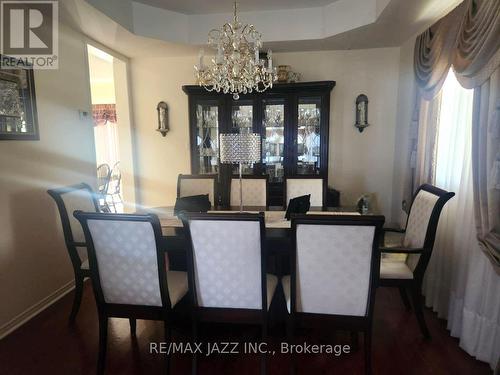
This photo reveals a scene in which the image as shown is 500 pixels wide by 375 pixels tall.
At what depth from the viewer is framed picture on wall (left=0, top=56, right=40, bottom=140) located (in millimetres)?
2078

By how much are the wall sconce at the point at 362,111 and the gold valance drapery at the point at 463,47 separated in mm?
1099

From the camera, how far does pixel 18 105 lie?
7.23ft

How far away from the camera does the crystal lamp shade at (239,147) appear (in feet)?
7.12

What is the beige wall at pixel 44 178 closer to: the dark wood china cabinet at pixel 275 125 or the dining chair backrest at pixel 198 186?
the dining chair backrest at pixel 198 186

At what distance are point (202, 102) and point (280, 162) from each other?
3.94ft

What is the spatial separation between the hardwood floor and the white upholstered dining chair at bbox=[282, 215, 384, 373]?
24 cm

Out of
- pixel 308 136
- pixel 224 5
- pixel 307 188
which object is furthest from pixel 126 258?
pixel 224 5

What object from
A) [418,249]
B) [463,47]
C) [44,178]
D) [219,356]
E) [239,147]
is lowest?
[219,356]

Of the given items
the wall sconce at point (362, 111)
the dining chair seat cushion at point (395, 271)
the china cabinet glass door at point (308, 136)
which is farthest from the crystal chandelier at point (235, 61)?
the wall sconce at point (362, 111)

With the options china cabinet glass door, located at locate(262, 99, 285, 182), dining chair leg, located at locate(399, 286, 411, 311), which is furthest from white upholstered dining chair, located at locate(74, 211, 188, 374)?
china cabinet glass door, located at locate(262, 99, 285, 182)

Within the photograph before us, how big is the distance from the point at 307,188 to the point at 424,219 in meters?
1.10

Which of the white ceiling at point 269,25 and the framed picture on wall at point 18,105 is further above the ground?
the white ceiling at point 269,25

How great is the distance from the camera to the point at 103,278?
63.1 inches

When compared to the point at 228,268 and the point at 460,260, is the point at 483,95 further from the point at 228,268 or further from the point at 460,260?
the point at 228,268
